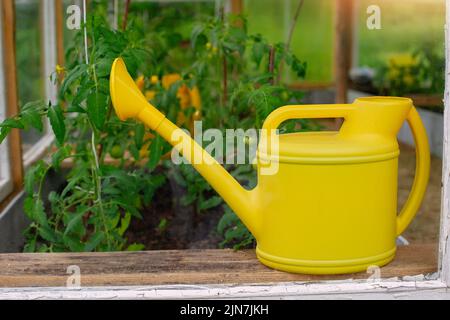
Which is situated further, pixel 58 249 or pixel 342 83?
pixel 342 83

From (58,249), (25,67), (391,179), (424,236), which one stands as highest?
(25,67)

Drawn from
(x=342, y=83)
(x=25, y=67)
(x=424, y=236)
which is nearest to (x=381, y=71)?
(x=342, y=83)

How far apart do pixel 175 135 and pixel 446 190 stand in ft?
1.52

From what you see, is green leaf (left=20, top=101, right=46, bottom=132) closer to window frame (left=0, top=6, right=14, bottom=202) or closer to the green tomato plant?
the green tomato plant

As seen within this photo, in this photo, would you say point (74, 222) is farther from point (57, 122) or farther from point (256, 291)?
point (256, 291)

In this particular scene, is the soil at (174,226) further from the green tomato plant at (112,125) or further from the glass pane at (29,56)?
the glass pane at (29,56)

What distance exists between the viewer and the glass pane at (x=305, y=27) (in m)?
6.13

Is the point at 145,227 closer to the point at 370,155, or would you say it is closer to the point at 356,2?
the point at 370,155

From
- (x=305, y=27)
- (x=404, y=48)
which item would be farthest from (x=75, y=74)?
(x=305, y=27)

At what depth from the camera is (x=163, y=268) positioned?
1386mm

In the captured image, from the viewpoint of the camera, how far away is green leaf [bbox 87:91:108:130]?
1543mm

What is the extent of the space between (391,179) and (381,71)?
15.5ft

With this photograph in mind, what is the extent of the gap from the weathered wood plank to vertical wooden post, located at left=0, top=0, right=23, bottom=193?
0.69 m

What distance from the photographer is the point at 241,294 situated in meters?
1.30
